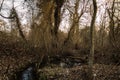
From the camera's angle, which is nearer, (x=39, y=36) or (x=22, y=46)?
(x=39, y=36)

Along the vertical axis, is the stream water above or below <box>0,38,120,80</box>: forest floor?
below

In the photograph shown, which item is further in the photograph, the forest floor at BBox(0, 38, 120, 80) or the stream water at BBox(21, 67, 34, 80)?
the stream water at BBox(21, 67, 34, 80)

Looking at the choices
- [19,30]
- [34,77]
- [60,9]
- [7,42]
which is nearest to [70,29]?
[60,9]

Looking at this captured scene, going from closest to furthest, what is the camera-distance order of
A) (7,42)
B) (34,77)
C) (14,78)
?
(14,78), (34,77), (7,42)

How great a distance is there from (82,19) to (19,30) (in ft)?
27.2

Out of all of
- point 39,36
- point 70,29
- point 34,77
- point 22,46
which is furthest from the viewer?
point 70,29

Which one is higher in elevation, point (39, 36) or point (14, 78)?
point (39, 36)

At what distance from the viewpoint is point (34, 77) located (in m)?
13.4

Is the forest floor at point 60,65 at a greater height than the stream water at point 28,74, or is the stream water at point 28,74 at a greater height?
the forest floor at point 60,65

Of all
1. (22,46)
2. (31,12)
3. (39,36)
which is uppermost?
(31,12)

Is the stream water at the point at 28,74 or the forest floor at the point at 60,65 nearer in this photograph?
the forest floor at the point at 60,65

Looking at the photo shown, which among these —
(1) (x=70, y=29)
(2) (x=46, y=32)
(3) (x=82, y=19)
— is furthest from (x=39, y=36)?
(3) (x=82, y=19)

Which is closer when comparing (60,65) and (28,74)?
(28,74)

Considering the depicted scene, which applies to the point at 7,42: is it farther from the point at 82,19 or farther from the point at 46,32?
the point at 82,19
